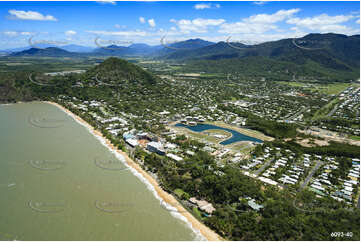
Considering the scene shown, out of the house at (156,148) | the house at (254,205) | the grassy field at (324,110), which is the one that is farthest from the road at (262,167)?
the grassy field at (324,110)

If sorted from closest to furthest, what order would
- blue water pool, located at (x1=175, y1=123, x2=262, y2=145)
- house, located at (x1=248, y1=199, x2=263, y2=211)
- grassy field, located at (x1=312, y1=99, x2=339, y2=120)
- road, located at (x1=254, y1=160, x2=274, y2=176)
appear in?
1. house, located at (x1=248, y1=199, x2=263, y2=211)
2. road, located at (x1=254, y1=160, x2=274, y2=176)
3. blue water pool, located at (x1=175, y1=123, x2=262, y2=145)
4. grassy field, located at (x1=312, y1=99, x2=339, y2=120)

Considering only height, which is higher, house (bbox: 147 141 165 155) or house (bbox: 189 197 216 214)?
house (bbox: 147 141 165 155)

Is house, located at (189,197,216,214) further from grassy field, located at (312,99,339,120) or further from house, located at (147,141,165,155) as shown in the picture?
grassy field, located at (312,99,339,120)

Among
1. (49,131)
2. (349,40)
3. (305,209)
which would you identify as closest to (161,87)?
(49,131)

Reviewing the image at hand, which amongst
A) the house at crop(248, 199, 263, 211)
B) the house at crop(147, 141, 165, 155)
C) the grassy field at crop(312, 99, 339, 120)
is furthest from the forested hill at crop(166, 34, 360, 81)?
the house at crop(248, 199, 263, 211)

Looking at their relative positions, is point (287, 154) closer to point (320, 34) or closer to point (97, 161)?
point (97, 161)

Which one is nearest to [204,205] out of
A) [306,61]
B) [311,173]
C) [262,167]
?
[262,167]

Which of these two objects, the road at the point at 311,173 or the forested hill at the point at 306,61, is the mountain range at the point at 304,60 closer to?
the forested hill at the point at 306,61
